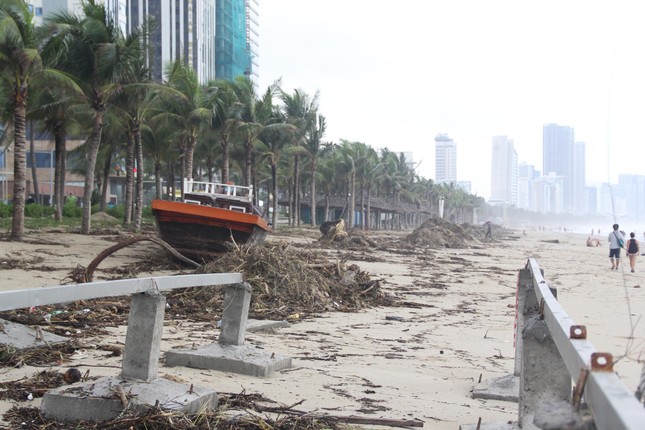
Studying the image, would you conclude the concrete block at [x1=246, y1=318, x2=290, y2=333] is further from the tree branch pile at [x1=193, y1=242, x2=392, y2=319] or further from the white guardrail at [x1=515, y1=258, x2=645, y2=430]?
the white guardrail at [x1=515, y1=258, x2=645, y2=430]

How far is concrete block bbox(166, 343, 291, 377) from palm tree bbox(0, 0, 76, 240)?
16.4m

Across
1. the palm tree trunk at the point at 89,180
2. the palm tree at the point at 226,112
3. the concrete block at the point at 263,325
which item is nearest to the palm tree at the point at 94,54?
the palm tree trunk at the point at 89,180

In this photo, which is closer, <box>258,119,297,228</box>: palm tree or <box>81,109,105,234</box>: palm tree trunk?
<box>81,109,105,234</box>: palm tree trunk

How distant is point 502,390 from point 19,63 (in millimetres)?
18890

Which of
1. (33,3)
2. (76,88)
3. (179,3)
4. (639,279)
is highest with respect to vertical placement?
(179,3)

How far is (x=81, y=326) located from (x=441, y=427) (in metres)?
4.58

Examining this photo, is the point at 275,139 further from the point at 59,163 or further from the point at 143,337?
the point at 143,337

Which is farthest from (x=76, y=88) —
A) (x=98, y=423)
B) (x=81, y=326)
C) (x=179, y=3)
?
(x=179, y=3)

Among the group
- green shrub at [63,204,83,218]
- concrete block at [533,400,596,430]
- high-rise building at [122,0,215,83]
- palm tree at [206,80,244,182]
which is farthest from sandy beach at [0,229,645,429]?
high-rise building at [122,0,215,83]

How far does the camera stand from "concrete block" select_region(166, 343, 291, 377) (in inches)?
227

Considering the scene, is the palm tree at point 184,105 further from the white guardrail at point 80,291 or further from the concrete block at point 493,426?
the concrete block at point 493,426

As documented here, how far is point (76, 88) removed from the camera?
74.3ft

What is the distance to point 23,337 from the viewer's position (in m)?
6.20

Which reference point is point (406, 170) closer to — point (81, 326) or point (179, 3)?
point (179, 3)
